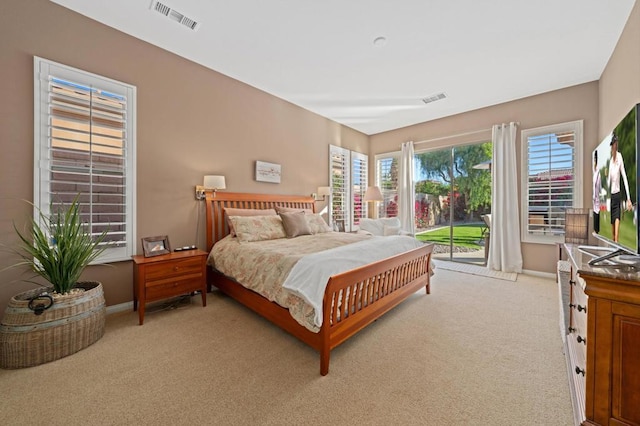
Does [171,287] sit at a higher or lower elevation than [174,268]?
lower

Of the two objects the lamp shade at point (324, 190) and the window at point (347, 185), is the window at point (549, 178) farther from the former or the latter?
the lamp shade at point (324, 190)

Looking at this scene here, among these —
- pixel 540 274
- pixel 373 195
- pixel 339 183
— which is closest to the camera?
pixel 540 274

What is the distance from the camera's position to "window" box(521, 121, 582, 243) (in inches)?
155

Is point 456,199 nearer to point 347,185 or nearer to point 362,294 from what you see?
point 347,185

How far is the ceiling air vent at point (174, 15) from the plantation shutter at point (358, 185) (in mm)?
4062

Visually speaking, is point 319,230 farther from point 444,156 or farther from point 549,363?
point 444,156

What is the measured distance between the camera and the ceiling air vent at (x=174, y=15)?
8.02ft

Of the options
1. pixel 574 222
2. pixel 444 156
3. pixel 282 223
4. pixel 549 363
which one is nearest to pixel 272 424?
pixel 549 363

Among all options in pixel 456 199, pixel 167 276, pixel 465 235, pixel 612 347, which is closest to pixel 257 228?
pixel 167 276

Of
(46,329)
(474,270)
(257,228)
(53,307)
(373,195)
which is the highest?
(373,195)

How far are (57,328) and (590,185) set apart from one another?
656 centimetres

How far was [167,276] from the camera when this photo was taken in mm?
2688

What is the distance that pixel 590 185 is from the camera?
12.5 feet

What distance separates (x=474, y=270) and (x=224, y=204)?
449 centimetres
